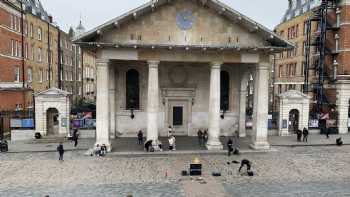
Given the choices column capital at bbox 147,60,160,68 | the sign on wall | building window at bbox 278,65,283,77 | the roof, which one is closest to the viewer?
the roof

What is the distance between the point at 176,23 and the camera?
23422 millimetres

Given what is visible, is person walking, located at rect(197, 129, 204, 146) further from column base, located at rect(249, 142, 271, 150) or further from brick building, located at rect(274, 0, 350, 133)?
brick building, located at rect(274, 0, 350, 133)

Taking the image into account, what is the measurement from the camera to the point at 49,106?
95.1 ft

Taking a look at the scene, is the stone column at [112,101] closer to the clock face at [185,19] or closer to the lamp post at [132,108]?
the lamp post at [132,108]

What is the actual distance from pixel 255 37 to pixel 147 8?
27.8 feet

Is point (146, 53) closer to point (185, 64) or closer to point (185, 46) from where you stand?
point (185, 46)

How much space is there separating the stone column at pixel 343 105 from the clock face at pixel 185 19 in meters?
19.2

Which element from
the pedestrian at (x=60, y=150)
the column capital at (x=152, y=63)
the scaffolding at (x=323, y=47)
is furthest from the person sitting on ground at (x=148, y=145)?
the scaffolding at (x=323, y=47)

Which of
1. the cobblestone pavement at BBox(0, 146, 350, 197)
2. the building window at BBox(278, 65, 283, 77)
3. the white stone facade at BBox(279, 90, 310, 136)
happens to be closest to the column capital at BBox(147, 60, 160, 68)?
the cobblestone pavement at BBox(0, 146, 350, 197)

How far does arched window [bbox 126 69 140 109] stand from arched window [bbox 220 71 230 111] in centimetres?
789

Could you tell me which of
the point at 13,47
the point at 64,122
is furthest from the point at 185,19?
the point at 13,47

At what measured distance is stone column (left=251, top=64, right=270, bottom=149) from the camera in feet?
81.5

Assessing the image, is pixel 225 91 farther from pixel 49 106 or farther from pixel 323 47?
pixel 49 106

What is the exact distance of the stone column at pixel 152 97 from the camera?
23.7m
